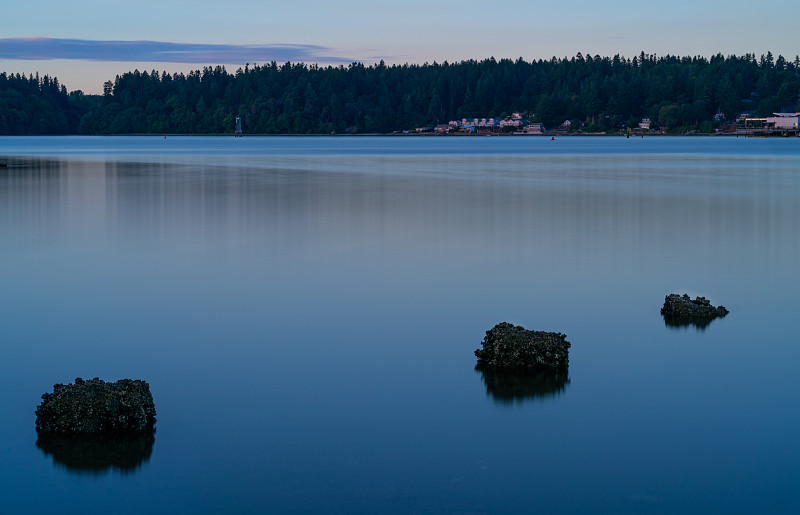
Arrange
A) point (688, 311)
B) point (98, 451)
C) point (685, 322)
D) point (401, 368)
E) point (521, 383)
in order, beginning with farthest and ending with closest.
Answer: point (688, 311) < point (685, 322) < point (401, 368) < point (521, 383) < point (98, 451)

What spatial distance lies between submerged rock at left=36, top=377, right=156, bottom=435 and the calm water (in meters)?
0.23

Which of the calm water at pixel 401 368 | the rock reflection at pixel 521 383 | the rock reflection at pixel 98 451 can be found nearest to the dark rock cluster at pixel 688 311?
the calm water at pixel 401 368

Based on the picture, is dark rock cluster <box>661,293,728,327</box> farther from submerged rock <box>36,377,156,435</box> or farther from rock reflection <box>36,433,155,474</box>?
rock reflection <box>36,433,155,474</box>

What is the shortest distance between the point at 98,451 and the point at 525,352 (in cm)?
479

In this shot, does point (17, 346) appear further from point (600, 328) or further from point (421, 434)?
point (600, 328)

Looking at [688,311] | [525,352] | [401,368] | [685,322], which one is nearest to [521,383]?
[525,352]

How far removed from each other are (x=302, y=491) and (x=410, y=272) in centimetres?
1082

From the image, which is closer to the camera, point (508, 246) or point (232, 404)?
point (232, 404)

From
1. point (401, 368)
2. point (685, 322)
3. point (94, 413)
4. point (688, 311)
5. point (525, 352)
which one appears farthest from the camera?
point (688, 311)

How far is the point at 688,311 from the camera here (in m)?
14.1

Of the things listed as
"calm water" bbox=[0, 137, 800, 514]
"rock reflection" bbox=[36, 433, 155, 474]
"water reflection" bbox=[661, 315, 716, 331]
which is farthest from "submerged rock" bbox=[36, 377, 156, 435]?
"water reflection" bbox=[661, 315, 716, 331]

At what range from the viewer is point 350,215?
29812 mm

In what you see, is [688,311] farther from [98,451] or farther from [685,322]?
[98,451]

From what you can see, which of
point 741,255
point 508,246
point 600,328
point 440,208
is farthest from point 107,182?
point 600,328
